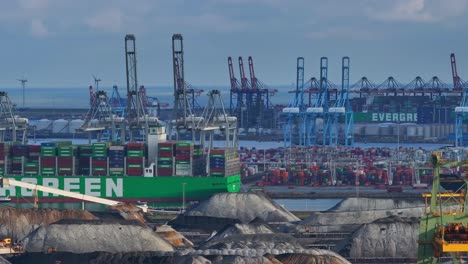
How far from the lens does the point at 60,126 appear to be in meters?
171

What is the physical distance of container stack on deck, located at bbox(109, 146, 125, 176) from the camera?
83125mm

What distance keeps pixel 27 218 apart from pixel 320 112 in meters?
78.5

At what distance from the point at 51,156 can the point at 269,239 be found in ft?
117

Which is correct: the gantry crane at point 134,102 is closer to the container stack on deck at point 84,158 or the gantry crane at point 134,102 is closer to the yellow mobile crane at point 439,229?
the container stack on deck at point 84,158

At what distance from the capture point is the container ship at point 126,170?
82562 millimetres

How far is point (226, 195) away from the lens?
72.2 m

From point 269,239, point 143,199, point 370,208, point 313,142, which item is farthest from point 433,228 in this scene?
point 313,142

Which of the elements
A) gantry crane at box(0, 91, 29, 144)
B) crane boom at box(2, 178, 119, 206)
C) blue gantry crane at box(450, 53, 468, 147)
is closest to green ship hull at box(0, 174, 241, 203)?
crane boom at box(2, 178, 119, 206)

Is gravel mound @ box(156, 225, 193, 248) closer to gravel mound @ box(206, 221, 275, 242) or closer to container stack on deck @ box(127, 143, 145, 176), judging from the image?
gravel mound @ box(206, 221, 275, 242)

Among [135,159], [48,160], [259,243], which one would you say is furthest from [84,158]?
[259,243]

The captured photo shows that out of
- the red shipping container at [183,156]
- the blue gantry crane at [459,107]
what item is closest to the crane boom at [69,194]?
the red shipping container at [183,156]

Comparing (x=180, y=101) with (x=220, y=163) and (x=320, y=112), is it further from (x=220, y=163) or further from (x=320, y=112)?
(x=320, y=112)

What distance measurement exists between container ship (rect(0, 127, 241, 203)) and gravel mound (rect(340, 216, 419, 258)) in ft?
101

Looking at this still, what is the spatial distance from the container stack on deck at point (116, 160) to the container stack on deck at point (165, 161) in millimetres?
1947
